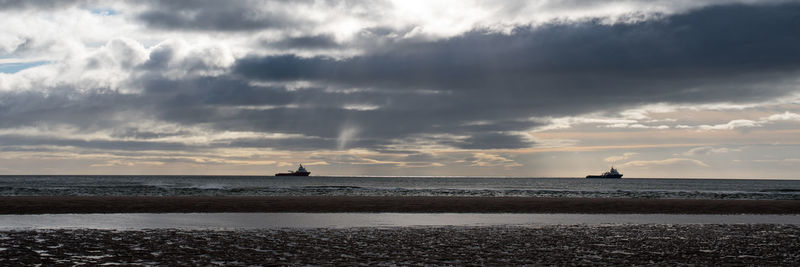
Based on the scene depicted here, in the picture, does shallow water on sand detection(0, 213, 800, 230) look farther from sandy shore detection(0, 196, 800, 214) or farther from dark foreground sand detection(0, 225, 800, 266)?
sandy shore detection(0, 196, 800, 214)

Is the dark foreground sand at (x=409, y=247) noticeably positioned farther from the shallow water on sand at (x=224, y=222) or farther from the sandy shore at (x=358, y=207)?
the sandy shore at (x=358, y=207)

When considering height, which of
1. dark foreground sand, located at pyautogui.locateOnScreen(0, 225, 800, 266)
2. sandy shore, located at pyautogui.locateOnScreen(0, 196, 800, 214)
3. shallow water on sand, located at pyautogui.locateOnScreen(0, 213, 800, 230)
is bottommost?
dark foreground sand, located at pyautogui.locateOnScreen(0, 225, 800, 266)

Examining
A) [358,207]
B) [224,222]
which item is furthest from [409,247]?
[358,207]

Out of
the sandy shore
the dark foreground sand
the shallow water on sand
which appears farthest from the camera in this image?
the sandy shore

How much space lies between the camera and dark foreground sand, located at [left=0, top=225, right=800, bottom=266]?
16922 mm

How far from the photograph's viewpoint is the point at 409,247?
20.0m

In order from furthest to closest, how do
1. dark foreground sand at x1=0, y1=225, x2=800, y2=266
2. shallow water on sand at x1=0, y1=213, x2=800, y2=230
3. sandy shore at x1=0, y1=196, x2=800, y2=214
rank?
sandy shore at x1=0, y1=196, x2=800, y2=214 → shallow water on sand at x1=0, y1=213, x2=800, y2=230 → dark foreground sand at x1=0, y1=225, x2=800, y2=266

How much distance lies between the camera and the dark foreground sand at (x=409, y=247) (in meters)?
16.9

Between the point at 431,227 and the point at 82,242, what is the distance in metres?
14.2

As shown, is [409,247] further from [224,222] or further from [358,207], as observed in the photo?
[358,207]

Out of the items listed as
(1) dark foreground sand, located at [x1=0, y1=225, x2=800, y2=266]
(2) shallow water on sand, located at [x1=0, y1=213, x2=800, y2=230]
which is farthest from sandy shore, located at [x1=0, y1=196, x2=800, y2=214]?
(1) dark foreground sand, located at [x1=0, y1=225, x2=800, y2=266]

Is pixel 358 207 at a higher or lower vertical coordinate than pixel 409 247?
higher

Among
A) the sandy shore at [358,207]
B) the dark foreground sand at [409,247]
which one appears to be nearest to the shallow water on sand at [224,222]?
the dark foreground sand at [409,247]

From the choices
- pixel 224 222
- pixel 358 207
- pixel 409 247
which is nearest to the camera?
pixel 409 247
